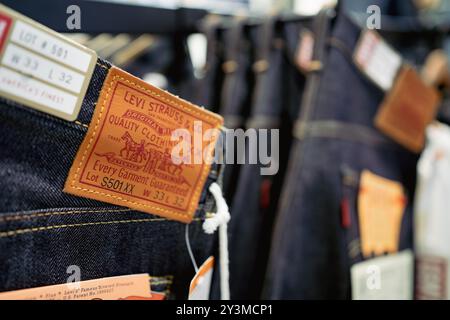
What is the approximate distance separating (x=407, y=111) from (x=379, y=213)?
223mm

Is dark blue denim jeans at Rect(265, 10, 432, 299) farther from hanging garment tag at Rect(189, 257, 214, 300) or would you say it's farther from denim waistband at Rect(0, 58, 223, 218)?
denim waistband at Rect(0, 58, 223, 218)

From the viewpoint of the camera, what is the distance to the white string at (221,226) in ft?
1.33

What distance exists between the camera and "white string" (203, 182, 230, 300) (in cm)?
41

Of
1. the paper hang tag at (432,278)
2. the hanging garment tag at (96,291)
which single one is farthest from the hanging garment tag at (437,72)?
the hanging garment tag at (96,291)

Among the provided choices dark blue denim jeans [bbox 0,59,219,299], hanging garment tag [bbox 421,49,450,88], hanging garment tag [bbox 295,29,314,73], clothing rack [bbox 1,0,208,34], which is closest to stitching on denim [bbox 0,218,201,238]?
dark blue denim jeans [bbox 0,59,219,299]

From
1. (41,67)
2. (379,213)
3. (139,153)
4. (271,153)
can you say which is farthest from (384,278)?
(41,67)

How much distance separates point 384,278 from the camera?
64 cm

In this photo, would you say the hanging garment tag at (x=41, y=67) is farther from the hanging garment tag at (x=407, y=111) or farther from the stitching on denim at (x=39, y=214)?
the hanging garment tag at (x=407, y=111)

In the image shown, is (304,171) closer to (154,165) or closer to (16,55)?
(154,165)

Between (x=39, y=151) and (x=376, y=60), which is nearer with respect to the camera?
(x=39, y=151)

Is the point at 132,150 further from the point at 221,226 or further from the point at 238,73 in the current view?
the point at 238,73

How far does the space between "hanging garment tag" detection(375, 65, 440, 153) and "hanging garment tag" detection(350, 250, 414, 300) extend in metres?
0.22

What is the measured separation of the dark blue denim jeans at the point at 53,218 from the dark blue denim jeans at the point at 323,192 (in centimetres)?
26

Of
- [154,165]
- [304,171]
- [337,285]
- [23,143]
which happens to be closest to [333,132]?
[304,171]
